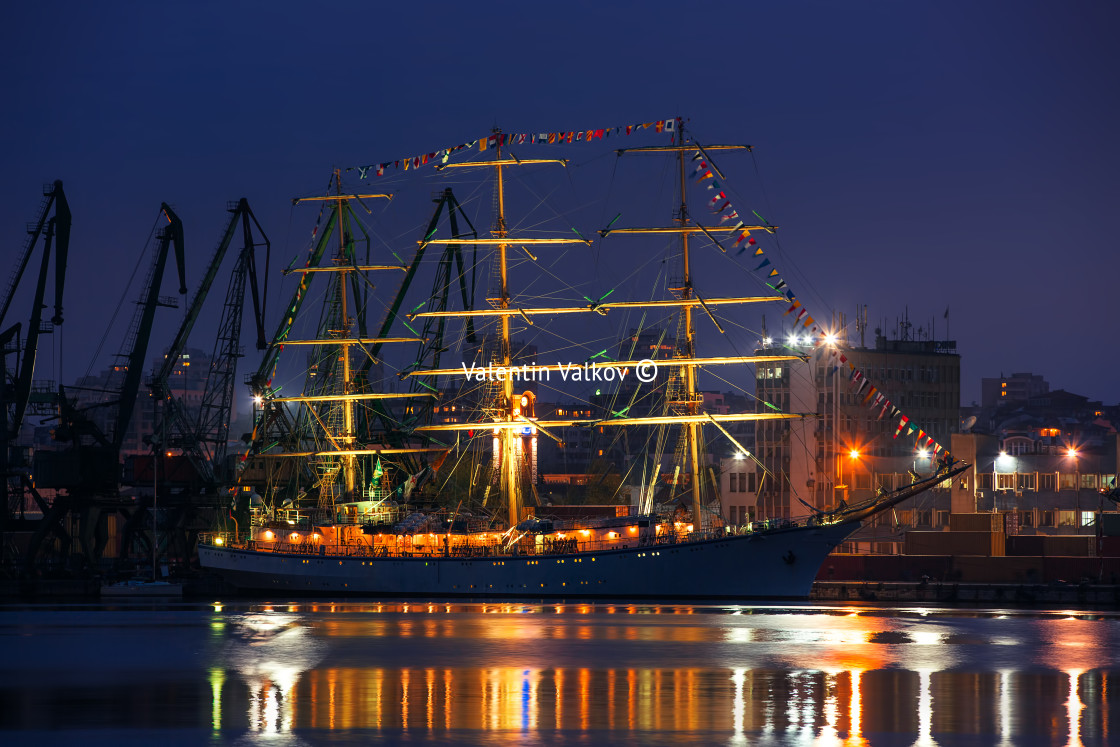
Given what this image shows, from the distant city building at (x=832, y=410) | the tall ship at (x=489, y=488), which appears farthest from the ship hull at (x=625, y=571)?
the distant city building at (x=832, y=410)

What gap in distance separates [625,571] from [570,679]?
39982 mm

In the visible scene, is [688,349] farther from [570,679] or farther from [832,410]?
[832,410]

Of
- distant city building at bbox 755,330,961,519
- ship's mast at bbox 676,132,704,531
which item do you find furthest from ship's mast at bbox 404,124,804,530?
distant city building at bbox 755,330,961,519

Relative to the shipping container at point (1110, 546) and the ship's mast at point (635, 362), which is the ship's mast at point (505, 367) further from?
the shipping container at point (1110, 546)

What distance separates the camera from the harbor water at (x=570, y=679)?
40.1m

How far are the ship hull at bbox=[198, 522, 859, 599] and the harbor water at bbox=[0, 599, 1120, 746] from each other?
8.03 m

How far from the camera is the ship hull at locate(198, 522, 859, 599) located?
87875mm

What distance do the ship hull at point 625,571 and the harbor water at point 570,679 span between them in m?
8.03

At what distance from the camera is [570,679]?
50.4 m

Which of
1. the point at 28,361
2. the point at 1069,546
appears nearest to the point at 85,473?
the point at 28,361

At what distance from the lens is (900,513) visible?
146500mm

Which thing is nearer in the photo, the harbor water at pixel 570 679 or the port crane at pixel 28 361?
the harbor water at pixel 570 679

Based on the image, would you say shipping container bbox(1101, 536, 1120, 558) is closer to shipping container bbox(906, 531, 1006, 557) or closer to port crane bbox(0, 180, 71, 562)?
shipping container bbox(906, 531, 1006, 557)

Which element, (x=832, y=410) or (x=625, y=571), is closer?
(x=625, y=571)
